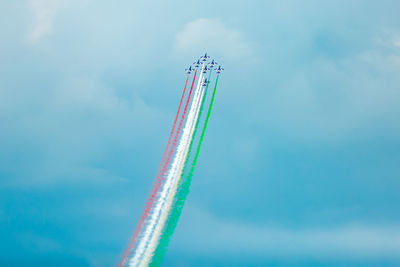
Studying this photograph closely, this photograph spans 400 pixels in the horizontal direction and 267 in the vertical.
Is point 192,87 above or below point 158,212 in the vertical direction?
above

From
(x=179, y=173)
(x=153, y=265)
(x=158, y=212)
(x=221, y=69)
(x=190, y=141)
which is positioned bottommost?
(x=153, y=265)

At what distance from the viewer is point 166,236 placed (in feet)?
267

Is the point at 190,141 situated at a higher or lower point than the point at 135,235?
higher

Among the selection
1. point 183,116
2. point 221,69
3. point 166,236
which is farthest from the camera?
point 221,69

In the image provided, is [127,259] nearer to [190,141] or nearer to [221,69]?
[190,141]

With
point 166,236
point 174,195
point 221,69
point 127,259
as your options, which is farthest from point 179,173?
point 221,69

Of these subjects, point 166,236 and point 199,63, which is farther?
point 199,63

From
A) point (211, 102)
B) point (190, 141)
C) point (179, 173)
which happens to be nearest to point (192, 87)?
point (211, 102)

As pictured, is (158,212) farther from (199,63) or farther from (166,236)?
(199,63)

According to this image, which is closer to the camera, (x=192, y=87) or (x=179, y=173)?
(x=179, y=173)

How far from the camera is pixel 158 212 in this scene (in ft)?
271

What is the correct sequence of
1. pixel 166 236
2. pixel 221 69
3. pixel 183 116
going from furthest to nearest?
pixel 221 69
pixel 183 116
pixel 166 236

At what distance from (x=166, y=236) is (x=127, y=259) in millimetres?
6981

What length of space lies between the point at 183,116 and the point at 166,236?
19.0m
